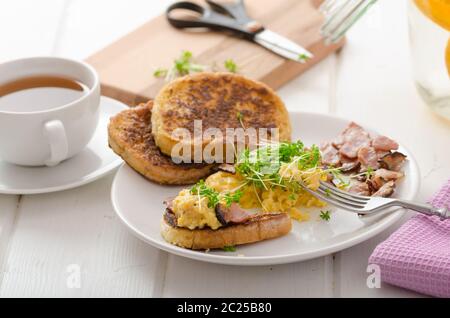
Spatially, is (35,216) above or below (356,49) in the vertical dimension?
below

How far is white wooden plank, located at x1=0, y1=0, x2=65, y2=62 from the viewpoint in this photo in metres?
4.43

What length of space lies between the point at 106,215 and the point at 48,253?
11.7 inches

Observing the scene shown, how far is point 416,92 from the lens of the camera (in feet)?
12.9

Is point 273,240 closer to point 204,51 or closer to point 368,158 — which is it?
point 368,158

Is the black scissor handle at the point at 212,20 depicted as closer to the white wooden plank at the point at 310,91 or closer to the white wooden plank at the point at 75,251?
the white wooden plank at the point at 310,91

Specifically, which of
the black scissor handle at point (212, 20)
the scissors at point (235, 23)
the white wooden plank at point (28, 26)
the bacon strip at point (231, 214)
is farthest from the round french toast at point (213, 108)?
the white wooden plank at point (28, 26)

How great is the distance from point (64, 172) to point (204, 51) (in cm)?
121

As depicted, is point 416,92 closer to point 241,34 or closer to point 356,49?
point 356,49

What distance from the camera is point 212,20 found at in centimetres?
433

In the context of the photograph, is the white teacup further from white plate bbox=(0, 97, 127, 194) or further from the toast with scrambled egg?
the toast with scrambled egg

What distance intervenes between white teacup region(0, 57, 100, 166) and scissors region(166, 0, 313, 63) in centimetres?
108

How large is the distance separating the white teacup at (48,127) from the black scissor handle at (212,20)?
1.06 meters

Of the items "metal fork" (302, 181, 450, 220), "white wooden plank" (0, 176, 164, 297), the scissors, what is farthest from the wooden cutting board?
"metal fork" (302, 181, 450, 220)
